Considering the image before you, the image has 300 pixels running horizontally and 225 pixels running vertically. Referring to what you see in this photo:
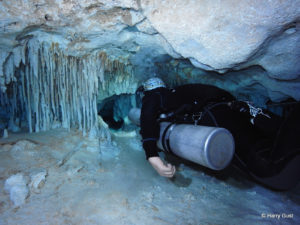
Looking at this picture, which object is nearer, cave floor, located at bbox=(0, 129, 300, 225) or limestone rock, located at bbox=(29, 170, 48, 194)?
cave floor, located at bbox=(0, 129, 300, 225)

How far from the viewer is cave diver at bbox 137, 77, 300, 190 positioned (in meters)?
2.34

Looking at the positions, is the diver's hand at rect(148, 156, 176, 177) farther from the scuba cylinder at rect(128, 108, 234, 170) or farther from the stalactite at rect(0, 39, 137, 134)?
the stalactite at rect(0, 39, 137, 134)

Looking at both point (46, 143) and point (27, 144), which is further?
point (46, 143)

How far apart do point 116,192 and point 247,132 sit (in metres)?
2.14

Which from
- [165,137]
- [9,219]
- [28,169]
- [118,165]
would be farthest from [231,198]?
[28,169]

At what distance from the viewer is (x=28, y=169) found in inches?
119

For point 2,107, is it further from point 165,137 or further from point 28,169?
point 165,137

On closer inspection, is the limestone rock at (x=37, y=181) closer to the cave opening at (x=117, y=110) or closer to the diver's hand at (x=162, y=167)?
the diver's hand at (x=162, y=167)

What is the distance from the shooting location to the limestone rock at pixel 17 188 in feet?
7.93

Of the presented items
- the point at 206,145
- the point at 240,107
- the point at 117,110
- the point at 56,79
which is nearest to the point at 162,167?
the point at 206,145

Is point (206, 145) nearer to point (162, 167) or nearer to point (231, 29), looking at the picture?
point (162, 167)

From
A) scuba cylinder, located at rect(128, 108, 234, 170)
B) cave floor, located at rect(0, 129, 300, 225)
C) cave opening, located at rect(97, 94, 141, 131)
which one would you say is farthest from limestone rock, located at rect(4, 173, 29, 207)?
cave opening, located at rect(97, 94, 141, 131)

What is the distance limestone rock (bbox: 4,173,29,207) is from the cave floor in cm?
6

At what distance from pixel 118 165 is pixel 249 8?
3.30m
